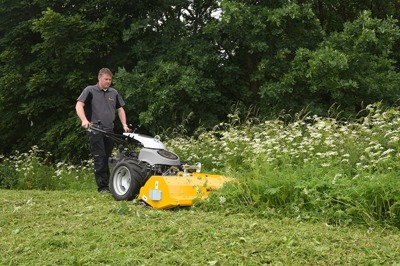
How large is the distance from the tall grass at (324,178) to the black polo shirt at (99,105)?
84.7 inches

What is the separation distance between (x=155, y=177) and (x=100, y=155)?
2094 millimetres

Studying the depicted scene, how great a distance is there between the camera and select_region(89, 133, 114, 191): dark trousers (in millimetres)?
7457

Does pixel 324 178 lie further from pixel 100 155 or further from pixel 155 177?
pixel 100 155

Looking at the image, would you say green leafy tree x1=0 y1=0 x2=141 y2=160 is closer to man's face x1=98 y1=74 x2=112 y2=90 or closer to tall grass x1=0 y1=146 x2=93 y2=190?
tall grass x1=0 y1=146 x2=93 y2=190

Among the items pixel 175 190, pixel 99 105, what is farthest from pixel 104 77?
pixel 175 190

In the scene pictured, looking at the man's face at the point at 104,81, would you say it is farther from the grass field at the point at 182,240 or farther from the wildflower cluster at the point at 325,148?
the grass field at the point at 182,240

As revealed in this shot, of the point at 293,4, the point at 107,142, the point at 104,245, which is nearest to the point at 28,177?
the point at 107,142

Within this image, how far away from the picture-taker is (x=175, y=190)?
5.58 meters

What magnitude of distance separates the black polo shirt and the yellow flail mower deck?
86.4 inches

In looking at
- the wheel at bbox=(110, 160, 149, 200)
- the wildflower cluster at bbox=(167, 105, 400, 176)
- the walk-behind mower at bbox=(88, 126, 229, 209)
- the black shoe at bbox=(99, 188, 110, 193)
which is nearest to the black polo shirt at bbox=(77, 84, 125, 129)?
the walk-behind mower at bbox=(88, 126, 229, 209)

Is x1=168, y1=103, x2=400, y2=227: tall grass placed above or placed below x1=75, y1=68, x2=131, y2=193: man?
below

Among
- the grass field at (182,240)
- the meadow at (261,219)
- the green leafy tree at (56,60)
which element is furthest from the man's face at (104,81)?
the green leafy tree at (56,60)

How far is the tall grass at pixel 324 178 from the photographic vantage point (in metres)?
4.66

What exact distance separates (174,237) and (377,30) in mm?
9816
